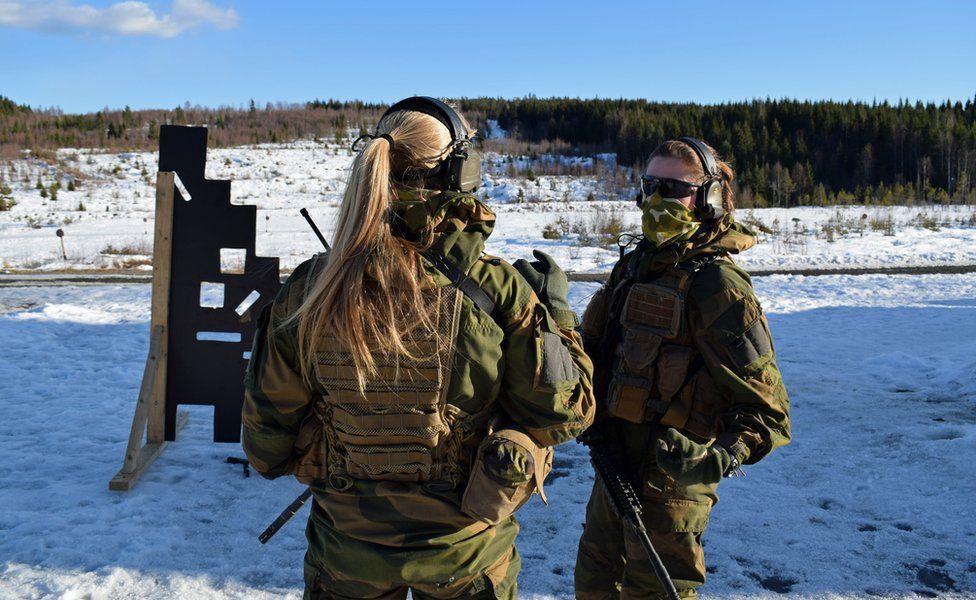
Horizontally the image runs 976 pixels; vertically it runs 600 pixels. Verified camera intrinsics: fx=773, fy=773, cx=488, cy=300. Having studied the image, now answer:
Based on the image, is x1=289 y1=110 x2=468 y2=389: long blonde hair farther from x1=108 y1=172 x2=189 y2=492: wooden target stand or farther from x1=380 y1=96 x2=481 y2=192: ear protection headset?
x1=108 y1=172 x2=189 y2=492: wooden target stand

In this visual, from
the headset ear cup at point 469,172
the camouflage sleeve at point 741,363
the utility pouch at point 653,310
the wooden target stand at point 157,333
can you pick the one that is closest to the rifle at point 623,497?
the camouflage sleeve at point 741,363

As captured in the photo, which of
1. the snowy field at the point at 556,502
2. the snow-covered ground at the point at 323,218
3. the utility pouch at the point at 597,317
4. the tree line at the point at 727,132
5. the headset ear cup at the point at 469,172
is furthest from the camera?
the tree line at the point at 727,132

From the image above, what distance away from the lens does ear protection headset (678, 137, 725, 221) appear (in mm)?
2705

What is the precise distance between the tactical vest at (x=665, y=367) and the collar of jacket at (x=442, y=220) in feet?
3.15

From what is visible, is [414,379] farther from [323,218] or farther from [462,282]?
[323,218]

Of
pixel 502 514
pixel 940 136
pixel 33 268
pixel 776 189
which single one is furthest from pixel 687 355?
pixel 940 136

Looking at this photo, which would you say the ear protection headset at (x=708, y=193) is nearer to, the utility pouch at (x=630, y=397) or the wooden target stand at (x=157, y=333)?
the utility pouch at (x=630, y=397)

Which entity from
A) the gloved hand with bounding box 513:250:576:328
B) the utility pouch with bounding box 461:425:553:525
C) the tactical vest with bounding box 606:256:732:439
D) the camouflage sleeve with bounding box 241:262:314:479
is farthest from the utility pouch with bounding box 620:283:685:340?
the camouflage sleeve with bounding box 241:262:314:479

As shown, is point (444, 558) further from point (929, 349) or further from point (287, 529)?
point (929, 349)

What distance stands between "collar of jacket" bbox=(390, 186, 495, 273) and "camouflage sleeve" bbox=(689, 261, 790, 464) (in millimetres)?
990

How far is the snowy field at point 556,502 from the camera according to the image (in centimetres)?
387

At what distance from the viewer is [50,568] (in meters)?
3.86

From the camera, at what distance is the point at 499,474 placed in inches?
73.5

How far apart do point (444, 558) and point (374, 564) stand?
0.57ft
